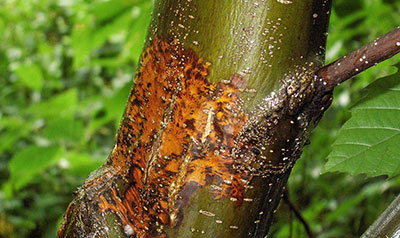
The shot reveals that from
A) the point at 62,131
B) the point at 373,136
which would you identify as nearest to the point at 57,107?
the point at 62,131

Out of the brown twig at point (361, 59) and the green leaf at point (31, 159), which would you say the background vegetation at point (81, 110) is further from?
the brown twig at point (361, 59)

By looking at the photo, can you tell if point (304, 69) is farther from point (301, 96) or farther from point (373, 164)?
point (373, 164)

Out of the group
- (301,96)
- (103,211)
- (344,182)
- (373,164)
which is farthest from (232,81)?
(344,182)

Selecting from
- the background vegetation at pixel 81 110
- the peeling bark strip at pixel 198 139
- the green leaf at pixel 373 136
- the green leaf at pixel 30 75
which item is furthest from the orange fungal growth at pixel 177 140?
the green leaf at pixel 30 75

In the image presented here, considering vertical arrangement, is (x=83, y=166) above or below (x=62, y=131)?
below

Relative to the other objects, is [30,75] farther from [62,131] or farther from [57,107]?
[62,131]

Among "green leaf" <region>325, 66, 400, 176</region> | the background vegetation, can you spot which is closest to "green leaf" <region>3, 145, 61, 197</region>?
the background vegetation
